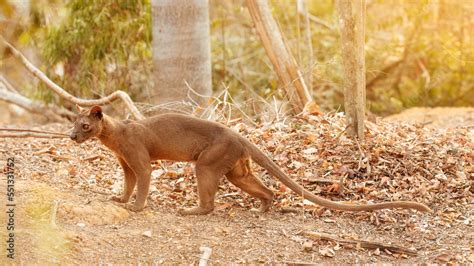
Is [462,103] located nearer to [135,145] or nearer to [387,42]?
[387,42]

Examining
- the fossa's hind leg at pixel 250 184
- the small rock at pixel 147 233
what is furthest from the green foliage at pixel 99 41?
the small rock at pixel 147 233

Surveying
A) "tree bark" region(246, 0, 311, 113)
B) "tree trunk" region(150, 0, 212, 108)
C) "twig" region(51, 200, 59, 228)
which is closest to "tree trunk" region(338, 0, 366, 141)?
"tree bark" region(246, 0, 311, 113)

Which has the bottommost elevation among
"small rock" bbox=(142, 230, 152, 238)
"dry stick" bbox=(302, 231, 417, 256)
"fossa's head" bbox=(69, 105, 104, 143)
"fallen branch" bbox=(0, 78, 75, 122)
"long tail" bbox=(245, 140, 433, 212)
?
"fallen branch" bbox=(0, 78, 75, 122)

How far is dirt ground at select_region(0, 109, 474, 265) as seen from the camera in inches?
225

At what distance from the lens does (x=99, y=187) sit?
729 cm

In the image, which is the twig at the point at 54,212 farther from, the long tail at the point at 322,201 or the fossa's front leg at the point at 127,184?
the long tail at the point at 322,201

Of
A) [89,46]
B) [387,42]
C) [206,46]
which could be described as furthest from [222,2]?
[206,46]

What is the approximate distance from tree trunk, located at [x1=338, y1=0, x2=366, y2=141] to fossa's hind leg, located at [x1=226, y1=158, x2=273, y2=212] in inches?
54.7

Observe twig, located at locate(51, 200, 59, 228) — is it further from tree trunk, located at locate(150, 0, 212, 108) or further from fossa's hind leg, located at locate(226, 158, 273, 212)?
tree trunk, located at locate(150, 0, 212, 108)

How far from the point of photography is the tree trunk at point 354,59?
7598 mm

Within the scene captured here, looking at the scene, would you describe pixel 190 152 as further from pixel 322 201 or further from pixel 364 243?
pixel 364 243

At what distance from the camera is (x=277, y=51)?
31.0ft

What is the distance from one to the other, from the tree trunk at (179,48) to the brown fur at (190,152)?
9.29 ft

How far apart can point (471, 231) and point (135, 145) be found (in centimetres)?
301
